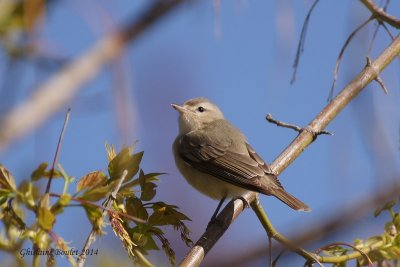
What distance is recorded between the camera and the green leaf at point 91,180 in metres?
1.54

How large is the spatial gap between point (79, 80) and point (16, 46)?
0.80 m

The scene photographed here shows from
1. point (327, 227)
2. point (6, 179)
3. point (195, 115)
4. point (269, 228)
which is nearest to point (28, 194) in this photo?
point (6, 179)

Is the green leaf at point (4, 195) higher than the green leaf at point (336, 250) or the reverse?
higher

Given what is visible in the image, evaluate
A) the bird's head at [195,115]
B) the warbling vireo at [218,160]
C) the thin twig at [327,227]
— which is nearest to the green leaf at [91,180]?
the thin twig at [327,227]

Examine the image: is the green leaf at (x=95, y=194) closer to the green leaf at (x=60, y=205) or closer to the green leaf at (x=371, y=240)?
the green leaf at (x=60, y=205)

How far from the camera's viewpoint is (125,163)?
1.75m

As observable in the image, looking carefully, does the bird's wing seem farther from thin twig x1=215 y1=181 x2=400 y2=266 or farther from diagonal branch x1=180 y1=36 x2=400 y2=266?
thin twig x1=215 y1=181 x2=400 y2=266

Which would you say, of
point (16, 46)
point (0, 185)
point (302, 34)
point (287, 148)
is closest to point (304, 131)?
point (287, 148)

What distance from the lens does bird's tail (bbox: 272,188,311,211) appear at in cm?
396

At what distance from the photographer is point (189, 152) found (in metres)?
5.00

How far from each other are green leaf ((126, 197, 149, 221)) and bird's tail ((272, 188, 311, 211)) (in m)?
2.10

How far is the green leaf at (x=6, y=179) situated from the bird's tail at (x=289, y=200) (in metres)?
2.67

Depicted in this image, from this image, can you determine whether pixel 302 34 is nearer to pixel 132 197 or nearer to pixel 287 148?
pixel 287 148

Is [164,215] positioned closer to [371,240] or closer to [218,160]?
[371,240]
